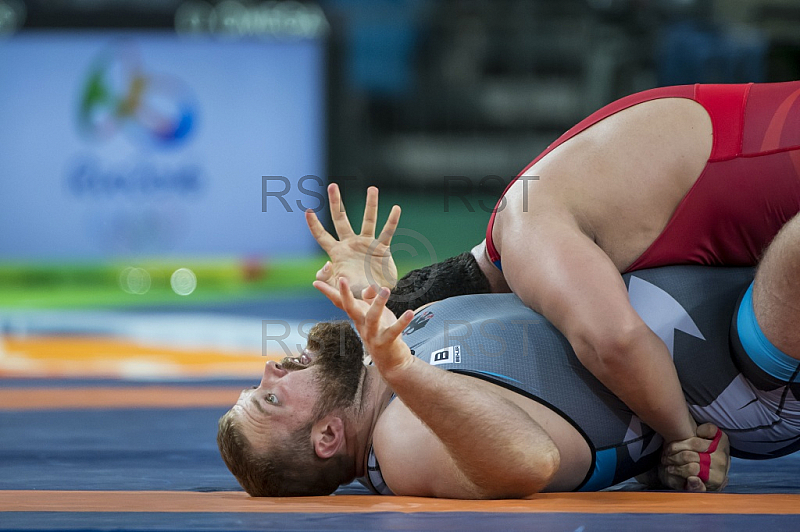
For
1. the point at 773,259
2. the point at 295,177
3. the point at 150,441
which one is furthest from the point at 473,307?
the point at 295,177

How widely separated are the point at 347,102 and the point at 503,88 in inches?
60.2

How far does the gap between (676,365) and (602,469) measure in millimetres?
269

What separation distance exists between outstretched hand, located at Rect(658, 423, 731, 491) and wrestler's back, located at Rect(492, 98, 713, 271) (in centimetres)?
40

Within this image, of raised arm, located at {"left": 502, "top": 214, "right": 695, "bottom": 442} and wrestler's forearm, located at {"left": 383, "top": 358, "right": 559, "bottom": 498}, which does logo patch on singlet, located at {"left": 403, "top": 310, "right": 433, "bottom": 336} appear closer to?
raised arm, located at {"left": 502, "top": 214, "right": 695, "bottom": 442}

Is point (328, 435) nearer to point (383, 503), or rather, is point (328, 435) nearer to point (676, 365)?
point (383, 503)

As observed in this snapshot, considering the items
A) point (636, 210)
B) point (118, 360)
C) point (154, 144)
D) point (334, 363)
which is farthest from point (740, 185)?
point (154, 144)

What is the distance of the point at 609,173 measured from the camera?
2.18 meters

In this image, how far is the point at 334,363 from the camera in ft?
7.20

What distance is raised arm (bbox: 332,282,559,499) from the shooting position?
1777 millimetres

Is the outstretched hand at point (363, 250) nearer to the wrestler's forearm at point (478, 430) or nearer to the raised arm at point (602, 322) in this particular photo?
the raised arm at point (602, 322)

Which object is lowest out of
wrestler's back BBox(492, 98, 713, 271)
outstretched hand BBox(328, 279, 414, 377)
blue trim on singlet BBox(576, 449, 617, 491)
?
blue trim on singlet BBox(576, 449, 617, 491)

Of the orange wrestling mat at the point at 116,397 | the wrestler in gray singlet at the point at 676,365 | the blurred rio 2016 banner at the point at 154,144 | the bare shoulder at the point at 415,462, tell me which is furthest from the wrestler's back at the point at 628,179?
the blurred rio 2016 banner at the point at 154,144

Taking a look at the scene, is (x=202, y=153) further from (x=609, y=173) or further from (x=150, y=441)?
(x=609, y=173)
